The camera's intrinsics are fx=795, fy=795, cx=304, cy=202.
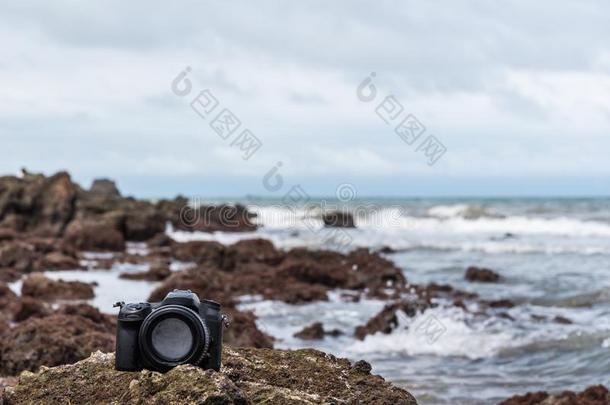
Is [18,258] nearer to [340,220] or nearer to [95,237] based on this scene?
[95,237]

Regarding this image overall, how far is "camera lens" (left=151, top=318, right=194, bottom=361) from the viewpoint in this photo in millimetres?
3301

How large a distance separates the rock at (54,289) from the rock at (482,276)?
9.79 meters

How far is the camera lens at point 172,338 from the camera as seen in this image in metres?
3.28

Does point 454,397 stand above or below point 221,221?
below

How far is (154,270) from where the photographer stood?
659 inches

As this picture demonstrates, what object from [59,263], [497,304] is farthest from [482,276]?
[59,263]

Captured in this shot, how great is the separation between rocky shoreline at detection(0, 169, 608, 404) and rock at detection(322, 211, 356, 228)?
578 centimetres

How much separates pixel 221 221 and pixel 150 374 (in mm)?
35991

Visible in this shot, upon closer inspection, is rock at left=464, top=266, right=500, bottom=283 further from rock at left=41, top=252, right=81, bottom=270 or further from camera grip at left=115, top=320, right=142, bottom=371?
camera grip at left=115, top=320, right=142, bottom=371

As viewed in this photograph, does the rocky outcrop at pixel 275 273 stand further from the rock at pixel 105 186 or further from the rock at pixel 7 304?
the rock at pixel 105 186

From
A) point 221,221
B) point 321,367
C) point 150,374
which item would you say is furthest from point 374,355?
point 221,221

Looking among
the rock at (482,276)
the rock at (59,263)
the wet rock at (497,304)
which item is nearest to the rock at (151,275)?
the rock at (59,263)

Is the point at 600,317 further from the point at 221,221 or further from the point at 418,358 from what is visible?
the point at 221,221

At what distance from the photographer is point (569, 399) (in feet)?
23.9
